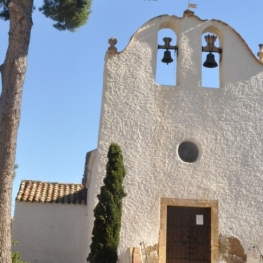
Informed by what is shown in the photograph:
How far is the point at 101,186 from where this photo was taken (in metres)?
11.2

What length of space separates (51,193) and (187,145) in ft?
20.8

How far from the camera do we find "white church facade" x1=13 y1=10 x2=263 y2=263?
11406mm

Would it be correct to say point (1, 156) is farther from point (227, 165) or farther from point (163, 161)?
point (227, 165)

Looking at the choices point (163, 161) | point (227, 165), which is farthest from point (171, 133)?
point (227, 165)

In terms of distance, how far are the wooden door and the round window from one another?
4.07ft

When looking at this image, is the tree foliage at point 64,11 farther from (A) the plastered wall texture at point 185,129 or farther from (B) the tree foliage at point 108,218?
(B) the tree foliage at point 108,218

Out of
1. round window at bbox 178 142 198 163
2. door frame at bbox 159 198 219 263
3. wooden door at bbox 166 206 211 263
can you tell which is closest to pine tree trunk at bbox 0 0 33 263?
door frame at bbox 159 198 219 263

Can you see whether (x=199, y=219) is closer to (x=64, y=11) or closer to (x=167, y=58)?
(x=167, y=58)

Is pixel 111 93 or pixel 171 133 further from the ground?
pixel 111 93

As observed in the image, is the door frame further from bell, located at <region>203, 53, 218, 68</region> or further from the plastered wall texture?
bell, located at <region>203, 53, 218, 68</region>

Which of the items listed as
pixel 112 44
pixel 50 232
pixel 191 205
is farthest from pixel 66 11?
pixel 50 232

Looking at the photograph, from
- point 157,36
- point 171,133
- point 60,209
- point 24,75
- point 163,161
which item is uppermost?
point 157,36

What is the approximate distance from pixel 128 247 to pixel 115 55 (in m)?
4.92

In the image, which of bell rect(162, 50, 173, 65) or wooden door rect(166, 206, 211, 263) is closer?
wooden door rect(166, 206, 211, 263)
